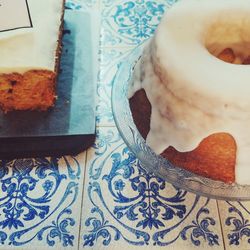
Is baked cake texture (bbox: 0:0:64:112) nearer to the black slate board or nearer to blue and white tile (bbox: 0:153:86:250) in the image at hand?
the black slate board

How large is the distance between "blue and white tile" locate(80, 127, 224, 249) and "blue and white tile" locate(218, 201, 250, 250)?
1 cm

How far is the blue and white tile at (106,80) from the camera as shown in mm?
949

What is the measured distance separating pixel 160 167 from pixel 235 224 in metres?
0.19

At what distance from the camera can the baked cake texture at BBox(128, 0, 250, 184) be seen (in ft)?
2.14

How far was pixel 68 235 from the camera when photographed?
0.75 metres

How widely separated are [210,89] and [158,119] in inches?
4.9

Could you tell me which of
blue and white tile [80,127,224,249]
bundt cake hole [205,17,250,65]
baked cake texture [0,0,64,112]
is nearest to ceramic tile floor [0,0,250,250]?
blue and white tile [80,127,224,249]

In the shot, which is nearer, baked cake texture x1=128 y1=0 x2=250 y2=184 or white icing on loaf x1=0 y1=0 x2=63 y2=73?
baked cake texture x1=128 y1=0 x2=250 y2=184

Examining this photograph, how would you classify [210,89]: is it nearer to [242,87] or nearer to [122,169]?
[242,87]

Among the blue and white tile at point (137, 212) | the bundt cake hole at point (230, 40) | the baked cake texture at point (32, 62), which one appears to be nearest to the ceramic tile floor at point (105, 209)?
the blue and white tile at point (137, 212)

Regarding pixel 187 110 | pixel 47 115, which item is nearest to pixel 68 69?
pixel 47 115

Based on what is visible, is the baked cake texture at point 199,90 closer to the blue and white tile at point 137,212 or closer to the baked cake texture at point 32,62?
the blue and white tile at point 137,212

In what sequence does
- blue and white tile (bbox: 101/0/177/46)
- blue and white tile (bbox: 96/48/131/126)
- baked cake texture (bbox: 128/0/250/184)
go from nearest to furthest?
1. baked cake texture (bbox: 128/0/250/184)
2. blue and white tile (bbox: 96/48/131/126)
3. blue and white tile (bbox: 101/0/177/46)

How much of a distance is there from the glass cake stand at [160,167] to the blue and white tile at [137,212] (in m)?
0.08
